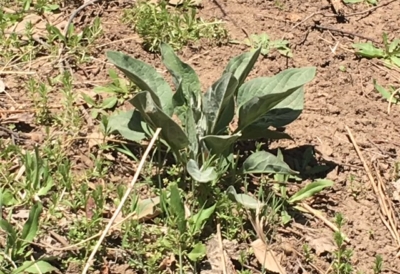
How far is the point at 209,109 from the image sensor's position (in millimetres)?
3027

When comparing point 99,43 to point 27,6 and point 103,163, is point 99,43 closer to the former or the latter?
point 27,6

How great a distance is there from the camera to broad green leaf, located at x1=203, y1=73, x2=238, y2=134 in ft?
9.53

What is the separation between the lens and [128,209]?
117 inches

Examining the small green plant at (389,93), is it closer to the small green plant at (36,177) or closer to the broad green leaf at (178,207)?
the broad green leaf at (178,207)

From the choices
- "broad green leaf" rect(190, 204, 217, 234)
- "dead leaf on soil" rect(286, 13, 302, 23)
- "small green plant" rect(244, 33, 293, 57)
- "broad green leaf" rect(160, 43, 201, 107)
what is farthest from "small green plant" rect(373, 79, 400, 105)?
"broad green leaf" rect(190, 204, 217, 234)

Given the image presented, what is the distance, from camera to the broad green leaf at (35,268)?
2709 millimetres

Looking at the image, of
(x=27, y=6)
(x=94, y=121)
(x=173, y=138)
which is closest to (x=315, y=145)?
(x=173, y=138)

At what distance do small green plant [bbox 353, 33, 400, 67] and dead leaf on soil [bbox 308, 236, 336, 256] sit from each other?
1326 mm

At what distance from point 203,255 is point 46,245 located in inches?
23.9

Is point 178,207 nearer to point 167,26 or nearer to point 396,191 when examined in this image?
point 396,191

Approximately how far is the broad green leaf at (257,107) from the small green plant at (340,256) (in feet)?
1.71

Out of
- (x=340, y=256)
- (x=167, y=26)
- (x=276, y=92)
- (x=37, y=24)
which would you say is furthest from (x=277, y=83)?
(x=37, y=24)

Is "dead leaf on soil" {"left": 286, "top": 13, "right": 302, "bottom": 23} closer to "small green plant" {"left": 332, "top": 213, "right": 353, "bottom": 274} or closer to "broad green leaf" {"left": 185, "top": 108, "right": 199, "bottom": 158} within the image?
"broad green leaf" {"left": 185, "top": 108, "right": 199, "bottom": 158}

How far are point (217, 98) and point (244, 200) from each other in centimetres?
42
